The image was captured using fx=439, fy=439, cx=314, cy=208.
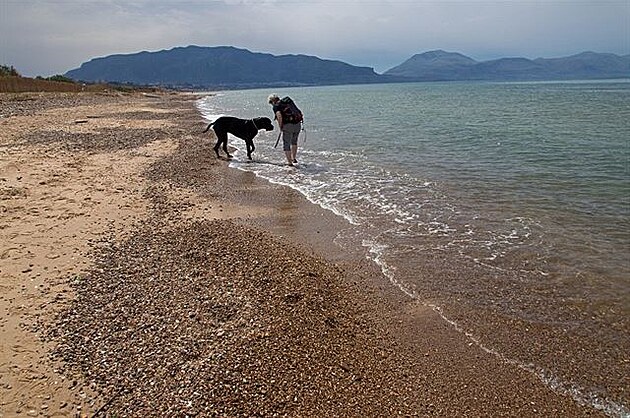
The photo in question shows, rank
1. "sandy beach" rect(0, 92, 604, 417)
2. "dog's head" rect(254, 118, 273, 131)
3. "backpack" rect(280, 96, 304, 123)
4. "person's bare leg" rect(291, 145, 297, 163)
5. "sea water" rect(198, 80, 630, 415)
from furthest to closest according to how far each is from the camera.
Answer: "dog's head" rect(254, 118, 273, 131) < "person's bare leg" rect(291, 145, 297, 163) < "backpack" rect(280, 96, 304, 123) < "sea water" rect(198, 80, 630, 415) < "sandy beach" rect(0, 92, 604, 417)

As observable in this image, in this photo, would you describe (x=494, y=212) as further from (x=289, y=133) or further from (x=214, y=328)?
(x=289, y=133)

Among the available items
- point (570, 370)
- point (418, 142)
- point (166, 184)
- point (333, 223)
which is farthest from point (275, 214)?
point (418, 142)

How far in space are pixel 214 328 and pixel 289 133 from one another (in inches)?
424

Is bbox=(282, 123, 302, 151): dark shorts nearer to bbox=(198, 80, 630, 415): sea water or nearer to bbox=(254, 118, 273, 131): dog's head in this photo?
bbox=(198, 80, 630, 415): sea water

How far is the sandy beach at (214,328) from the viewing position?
146 inches

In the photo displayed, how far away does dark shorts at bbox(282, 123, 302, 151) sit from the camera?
47.5 ft

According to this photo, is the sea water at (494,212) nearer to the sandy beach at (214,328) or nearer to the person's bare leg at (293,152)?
the person's bare leg at (293,152)

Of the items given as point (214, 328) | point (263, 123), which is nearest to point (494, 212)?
point (214, 328)

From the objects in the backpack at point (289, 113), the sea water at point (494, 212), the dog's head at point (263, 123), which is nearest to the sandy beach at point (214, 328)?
the sea water at point (494, 212)

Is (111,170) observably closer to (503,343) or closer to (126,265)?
(126,265)

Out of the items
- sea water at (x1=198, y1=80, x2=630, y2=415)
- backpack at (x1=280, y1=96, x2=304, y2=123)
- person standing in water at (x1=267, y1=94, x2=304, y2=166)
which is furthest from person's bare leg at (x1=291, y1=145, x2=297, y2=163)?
backpack at (x1=280, y1=96, x2=304, y2=123)

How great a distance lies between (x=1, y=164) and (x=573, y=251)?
1316cm

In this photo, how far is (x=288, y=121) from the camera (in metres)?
14.5

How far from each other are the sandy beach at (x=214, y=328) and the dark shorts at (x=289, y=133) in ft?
20.7
